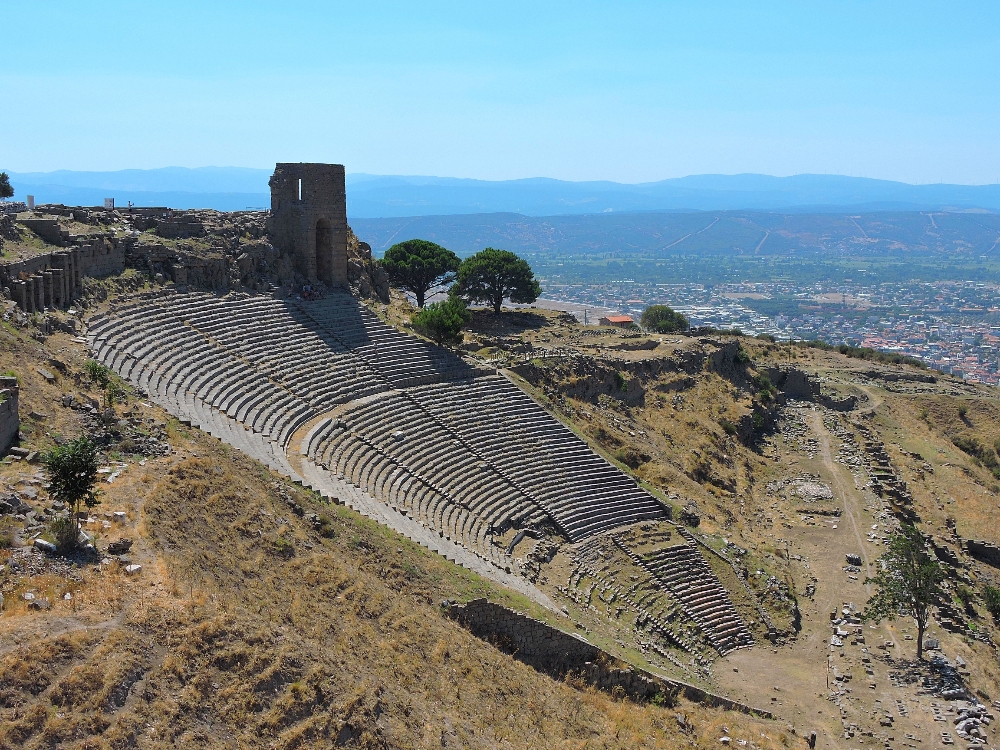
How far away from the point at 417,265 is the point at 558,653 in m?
38.4

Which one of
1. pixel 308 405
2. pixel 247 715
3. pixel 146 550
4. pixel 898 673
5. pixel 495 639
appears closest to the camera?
pixel 247 715

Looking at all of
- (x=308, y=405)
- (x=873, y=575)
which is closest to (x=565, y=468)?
(x=308, y=405)

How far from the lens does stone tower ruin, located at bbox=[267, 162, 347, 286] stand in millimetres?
42406

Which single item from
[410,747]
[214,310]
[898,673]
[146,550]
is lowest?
[898,673]

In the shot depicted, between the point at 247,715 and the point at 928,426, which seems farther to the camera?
the point at 928,426

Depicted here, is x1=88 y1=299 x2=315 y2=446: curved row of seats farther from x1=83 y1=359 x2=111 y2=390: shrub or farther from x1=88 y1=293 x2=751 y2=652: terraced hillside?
x1=83 y1=359 x2=111 y2=390: shrub

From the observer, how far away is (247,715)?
12.5 m

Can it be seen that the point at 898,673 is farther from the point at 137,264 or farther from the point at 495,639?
the point at 137,264

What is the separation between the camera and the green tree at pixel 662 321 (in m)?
70.4

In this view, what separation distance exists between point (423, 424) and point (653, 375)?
1913 centimetres

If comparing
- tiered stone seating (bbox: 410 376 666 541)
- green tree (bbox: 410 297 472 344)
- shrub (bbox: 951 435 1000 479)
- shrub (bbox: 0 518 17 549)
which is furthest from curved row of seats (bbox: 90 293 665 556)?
shrub (bbox: 951 435 1000 479)

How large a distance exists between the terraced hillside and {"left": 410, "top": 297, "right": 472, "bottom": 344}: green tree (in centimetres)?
122

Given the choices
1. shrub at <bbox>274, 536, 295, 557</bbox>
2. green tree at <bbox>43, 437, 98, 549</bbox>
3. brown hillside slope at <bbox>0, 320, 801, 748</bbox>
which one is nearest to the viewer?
brown hillside slope at <bbox>0, 320, 801, 748</bbox>

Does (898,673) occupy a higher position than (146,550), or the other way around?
(146,550)
